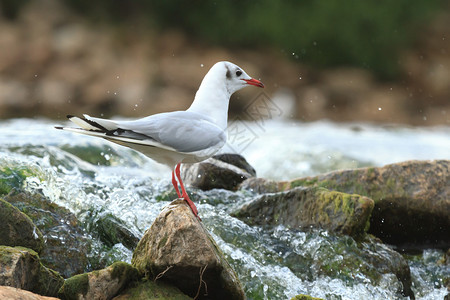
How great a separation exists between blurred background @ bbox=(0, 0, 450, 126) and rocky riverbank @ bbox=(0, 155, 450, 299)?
11602 millimetres

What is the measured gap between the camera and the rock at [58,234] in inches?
157

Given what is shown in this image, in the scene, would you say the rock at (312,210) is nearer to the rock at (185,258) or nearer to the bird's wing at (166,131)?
the bird's wing at (166,131)

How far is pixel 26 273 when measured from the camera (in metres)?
3.32

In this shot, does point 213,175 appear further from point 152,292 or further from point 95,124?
point 152,292

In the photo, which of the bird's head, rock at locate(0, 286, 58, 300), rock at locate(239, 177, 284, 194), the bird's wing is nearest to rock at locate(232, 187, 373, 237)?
rock at locate(239, 177, 284, 194)

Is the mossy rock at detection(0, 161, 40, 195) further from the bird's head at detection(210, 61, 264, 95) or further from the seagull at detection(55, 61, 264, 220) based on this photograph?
the bird's head at detection(210, 61, 264, 95)

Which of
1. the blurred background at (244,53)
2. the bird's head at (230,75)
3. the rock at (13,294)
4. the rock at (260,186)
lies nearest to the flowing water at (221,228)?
the rock at (260,186)

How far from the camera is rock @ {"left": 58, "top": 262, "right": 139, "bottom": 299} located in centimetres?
330

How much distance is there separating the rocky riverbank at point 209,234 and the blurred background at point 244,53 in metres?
11.6

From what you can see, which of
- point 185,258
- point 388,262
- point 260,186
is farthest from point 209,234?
point 260,186

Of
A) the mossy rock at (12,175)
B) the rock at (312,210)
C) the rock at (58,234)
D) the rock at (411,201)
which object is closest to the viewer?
the rock at (58,234)

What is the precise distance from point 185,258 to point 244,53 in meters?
16.4

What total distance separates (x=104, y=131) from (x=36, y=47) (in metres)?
16.3

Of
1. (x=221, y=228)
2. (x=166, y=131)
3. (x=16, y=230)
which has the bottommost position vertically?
(x=221, y=228)
